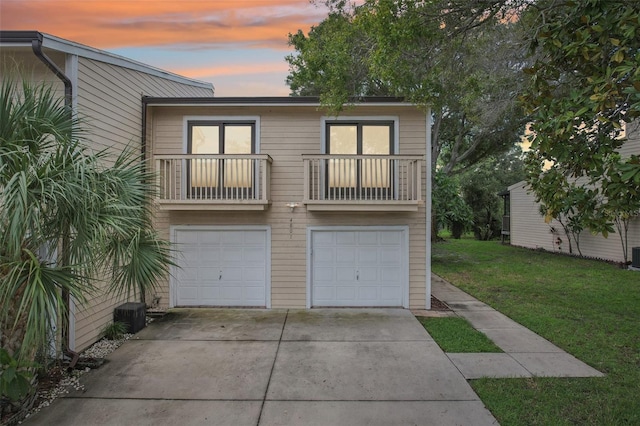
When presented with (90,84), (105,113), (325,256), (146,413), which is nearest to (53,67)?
(90,84)

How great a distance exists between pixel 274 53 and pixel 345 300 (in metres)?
7.10

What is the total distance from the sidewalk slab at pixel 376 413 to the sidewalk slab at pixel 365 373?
11cm

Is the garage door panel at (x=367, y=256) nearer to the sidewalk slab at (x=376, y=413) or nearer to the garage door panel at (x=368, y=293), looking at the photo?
the garage door panel at (x=368, y=293)

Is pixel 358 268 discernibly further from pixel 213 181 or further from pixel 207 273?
pixel 213 181

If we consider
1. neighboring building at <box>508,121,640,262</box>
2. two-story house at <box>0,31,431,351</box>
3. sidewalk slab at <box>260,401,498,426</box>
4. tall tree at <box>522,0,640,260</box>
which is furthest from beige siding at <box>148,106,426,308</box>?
neighboring building at <box>508,121,640,262</box>

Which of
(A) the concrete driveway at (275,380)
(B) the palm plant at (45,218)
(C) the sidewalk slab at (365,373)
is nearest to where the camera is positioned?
(B) the palm plant at (45,218)

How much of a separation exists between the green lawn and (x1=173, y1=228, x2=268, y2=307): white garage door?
16.6 ft

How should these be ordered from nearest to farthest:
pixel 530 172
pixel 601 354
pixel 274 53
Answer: pixel 530 172, pixel 601 354, pixel 274 53

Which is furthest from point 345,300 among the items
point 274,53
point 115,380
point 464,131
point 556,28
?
point 464,131

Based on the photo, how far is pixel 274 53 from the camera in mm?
9984

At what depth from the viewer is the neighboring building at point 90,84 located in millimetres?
5035

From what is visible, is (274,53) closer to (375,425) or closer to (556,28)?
(556,28)

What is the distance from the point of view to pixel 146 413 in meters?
3.72

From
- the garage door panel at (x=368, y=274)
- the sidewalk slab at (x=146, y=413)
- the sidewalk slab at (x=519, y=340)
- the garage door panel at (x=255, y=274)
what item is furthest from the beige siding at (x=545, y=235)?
the sidewalk slab at (x=146, y=413)
